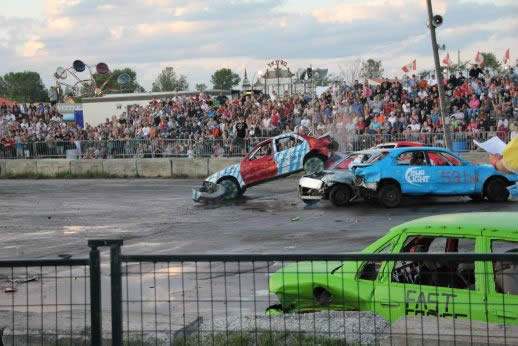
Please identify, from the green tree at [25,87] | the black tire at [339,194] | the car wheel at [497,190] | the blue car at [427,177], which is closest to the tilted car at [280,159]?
the black tire at [339,194]

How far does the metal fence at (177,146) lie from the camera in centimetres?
2861

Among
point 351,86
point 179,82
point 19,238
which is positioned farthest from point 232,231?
point 179,82

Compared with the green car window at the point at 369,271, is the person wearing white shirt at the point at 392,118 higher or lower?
higher

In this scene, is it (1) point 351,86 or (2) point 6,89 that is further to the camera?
(2) point 6,89

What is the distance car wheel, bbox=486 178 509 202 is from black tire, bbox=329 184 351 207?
3.39 m

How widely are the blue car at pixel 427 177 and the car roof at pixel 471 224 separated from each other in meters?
12.6

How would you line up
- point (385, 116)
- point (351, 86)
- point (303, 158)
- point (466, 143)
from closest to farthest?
point (303, 158) < point (466, 143) < point (385, 116) < point (351, 86)

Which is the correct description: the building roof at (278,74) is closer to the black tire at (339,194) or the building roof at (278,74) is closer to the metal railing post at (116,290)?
the black tire at (339,194)

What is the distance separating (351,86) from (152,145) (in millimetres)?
9276

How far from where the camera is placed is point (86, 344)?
18.8 ft

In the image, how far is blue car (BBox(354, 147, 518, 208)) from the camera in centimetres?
1975

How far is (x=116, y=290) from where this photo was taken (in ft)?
Answer: 16.3

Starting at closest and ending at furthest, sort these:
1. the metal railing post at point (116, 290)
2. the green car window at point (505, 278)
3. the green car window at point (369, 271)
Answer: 1. the metal railing post at point (116, 290)
2. the green car window at point (505, 278)
3. the green car window at point (369, 271)

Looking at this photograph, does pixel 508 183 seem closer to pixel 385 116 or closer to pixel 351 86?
pixel 385 116
